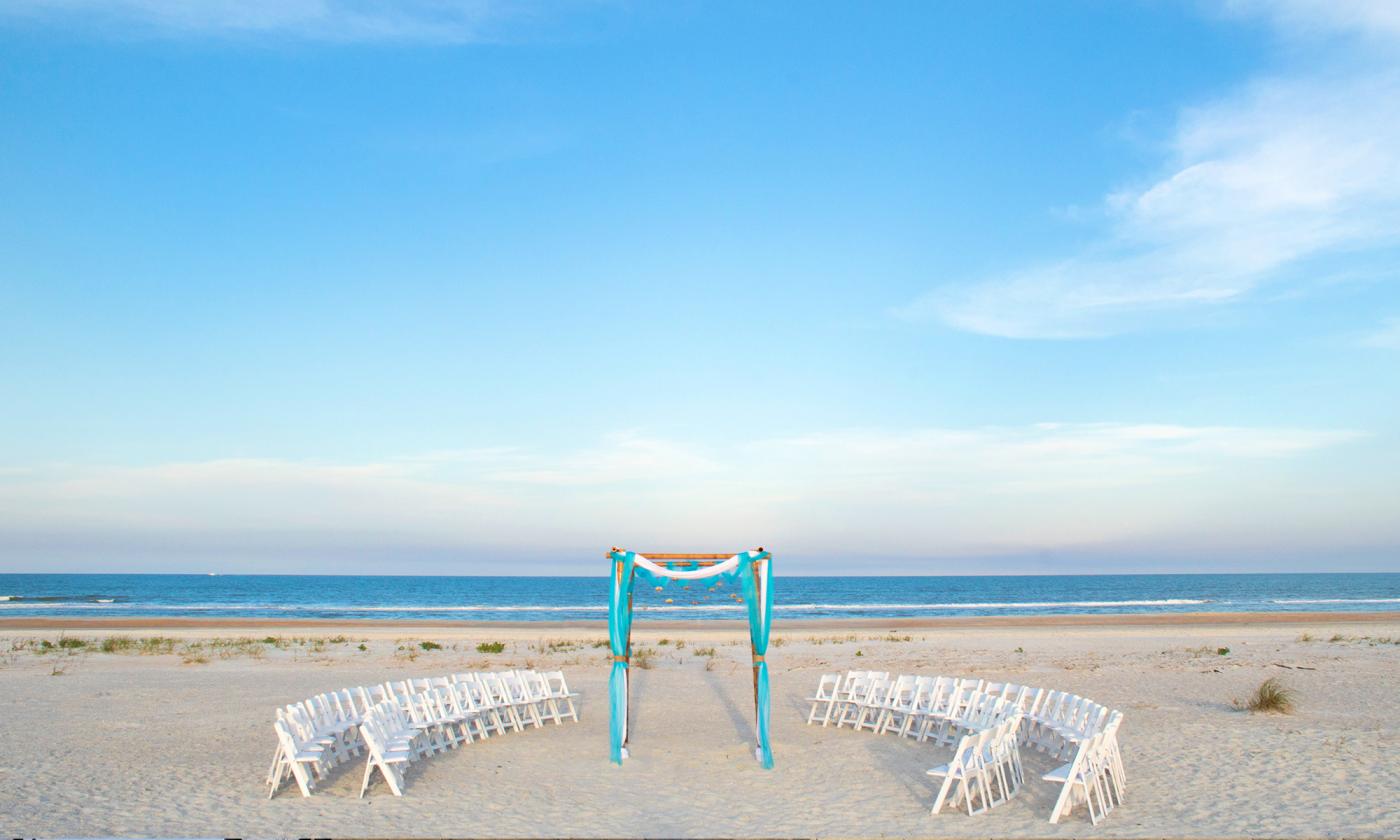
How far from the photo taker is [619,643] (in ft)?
34.9

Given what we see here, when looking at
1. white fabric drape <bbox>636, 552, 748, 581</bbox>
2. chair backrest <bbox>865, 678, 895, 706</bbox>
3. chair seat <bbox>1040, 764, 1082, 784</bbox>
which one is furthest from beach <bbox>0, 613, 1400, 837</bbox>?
white fabric drape <bbox>636, 552, 748, 581</bbox>

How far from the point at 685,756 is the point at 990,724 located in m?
3.38

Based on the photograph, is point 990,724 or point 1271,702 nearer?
point 990,724

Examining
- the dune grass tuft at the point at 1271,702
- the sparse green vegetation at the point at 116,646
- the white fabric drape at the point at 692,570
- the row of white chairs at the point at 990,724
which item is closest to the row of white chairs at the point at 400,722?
the white fabric drape at the point at 692,570

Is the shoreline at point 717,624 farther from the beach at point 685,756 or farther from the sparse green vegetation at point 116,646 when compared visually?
the beach at point 685,756

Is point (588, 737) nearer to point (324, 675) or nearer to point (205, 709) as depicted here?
point (205, 709)

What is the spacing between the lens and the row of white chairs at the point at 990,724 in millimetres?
8164

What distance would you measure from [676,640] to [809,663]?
667 centimetres

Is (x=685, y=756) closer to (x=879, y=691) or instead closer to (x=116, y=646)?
(x=879, y=691)

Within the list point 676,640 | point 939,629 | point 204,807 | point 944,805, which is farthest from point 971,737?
point 939,629

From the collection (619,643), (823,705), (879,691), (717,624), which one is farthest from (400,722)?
(717,624)

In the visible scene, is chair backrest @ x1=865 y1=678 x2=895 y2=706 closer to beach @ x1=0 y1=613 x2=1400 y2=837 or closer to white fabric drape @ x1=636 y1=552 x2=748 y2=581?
beach @ x1=0 y1=613 x2=1400 y2=837

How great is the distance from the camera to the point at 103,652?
73.0 feet

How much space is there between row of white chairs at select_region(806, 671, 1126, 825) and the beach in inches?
9.9
